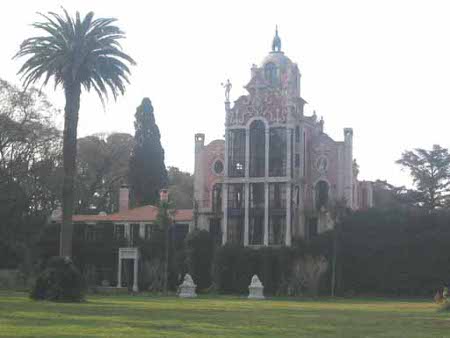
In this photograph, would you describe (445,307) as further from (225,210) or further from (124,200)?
(124,200)

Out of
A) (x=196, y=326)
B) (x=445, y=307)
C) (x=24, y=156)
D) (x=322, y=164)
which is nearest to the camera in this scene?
(x=196, y=326)

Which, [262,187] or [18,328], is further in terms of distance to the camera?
[262,187]

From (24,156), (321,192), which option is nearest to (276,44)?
(321,192)

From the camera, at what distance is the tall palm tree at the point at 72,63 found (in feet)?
157

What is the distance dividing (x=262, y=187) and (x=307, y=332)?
5299 centimetres

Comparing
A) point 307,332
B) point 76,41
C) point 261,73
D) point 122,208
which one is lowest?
point 307,332

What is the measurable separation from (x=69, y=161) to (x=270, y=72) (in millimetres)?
36772

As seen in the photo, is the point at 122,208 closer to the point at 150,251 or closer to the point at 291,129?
the point at 150,251

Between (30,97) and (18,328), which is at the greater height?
(30,97)

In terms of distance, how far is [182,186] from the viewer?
11138cm

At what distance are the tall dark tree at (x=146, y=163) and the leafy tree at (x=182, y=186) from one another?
33.4ft

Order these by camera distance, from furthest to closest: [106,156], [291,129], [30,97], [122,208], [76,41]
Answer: [106,156]
[122,208]
[291,129]
[30,97]
[76,41]

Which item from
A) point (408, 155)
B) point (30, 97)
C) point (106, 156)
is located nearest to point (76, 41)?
point (30, 97)

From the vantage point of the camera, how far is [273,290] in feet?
238
